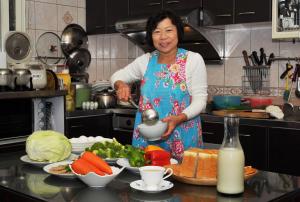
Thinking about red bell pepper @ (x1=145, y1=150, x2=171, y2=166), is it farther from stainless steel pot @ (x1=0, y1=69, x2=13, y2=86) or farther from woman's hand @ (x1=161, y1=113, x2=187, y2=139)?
stainless steel pot @ (x1=0, y1=69, x2=13, y2=86)

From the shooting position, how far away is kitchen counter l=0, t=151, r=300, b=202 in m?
1.49

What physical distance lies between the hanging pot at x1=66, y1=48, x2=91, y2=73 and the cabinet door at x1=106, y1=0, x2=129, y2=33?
1.13 ft

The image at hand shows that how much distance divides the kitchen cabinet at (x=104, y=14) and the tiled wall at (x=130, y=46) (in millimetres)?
102

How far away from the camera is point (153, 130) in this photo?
78.5 inches

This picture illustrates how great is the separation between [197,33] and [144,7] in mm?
651

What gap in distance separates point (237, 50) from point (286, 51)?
432mm

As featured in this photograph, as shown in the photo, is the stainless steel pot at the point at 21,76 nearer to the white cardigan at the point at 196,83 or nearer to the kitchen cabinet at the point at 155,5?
the kitchen cabinet at the point at 155,5

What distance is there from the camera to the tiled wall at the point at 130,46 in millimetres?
3785

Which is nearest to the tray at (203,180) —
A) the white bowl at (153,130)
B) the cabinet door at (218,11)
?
the white bowl at (153,130)

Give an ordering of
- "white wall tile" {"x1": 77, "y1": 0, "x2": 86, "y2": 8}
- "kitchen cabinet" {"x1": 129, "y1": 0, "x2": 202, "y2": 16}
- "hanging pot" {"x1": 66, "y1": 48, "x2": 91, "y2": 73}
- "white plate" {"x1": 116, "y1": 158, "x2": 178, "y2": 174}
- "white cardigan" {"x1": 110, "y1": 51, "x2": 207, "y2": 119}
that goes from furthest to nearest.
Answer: "white wall tile" {"x1": 77, "y1": 0, "x2": 86, "y2": 8}
"hanging pot" {"x1": 66, "y1": 48, "x2": 91, "y2": 73}
"kitchen cabinet" {"x1": 129, "y1": 0, "x2": 202, "y2": 16}
"white cardigan" {"x1": 110, "y1": 51, "x2": 207, "y2": 119}
"white plate" {"x1": 116, "y1": 158, "x2": 178, "y2": 174}

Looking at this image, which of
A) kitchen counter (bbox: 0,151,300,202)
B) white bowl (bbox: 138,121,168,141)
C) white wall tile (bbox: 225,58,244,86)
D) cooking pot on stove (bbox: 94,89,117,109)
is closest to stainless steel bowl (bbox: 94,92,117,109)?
cooking pot on stove (bbox: 94,89,117,109)

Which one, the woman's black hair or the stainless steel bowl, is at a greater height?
the woman's black hair

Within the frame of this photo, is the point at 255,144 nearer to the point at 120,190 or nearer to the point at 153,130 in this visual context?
the point at 153,130

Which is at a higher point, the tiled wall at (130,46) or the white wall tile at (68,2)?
the white wall tile at (68,2)
